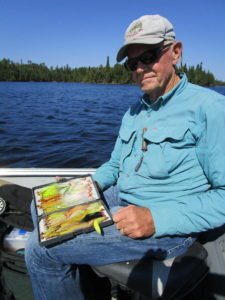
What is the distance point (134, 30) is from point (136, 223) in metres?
0.99

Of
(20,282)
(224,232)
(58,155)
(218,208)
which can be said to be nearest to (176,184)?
(218,208)

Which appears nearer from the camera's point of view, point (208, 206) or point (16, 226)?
point (208, 206)

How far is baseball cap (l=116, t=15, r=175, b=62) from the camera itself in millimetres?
1761

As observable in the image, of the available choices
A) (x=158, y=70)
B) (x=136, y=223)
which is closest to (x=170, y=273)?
(x=136, y=223)

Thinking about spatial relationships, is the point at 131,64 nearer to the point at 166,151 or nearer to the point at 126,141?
the point at 126,141

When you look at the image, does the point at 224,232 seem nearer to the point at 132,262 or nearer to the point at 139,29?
the point at 132,262

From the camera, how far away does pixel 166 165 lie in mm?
1702

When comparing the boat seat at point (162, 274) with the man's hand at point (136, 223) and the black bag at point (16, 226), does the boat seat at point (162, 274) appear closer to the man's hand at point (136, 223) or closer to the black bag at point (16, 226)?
the man's hand at point (136, 223)

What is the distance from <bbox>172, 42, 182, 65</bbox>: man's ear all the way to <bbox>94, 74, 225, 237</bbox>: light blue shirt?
13 cm

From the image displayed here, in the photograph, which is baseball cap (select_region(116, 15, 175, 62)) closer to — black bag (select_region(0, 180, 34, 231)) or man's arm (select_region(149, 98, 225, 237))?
man's arm (select_region(149, 98, 225, 237))

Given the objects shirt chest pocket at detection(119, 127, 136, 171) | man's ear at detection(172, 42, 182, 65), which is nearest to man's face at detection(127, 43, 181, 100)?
man's ear at detection(172, 42, 182, 65)

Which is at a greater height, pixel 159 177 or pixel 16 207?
pixel 159 177

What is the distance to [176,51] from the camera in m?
1.87

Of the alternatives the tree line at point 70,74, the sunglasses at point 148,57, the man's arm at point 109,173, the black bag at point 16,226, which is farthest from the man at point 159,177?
the tree line at point 70,74
